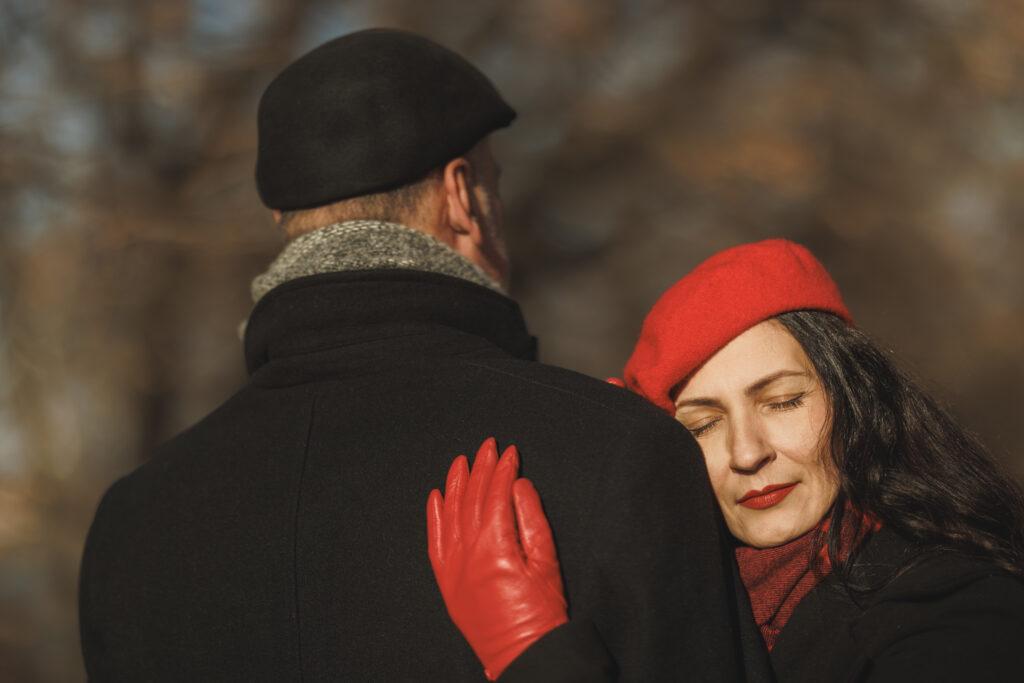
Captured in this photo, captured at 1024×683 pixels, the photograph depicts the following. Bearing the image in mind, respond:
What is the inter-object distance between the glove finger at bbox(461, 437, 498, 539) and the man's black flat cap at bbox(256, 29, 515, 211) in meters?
0.60

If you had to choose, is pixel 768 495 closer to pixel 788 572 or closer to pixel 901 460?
pixel 788 572

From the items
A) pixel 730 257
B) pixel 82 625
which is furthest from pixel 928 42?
pixel 82 625

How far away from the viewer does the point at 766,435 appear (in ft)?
6.13

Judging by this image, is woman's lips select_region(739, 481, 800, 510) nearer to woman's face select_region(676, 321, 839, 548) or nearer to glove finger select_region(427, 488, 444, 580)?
woman's face select_region(676, 321, 839, 548)

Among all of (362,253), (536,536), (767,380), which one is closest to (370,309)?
(362,253)

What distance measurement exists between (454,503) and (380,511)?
13 centimetres

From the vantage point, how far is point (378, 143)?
1.82m

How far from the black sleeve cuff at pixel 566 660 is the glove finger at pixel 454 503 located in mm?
Answer: 192

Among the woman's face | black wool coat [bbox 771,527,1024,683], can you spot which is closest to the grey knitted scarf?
the woman's face

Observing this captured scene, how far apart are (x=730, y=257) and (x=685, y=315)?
17 centimetres

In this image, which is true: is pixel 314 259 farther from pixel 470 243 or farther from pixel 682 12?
pixel 682 12

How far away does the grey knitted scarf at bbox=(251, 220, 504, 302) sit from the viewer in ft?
5.56

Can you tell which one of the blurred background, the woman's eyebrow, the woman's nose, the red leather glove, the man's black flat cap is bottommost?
the red leather glove

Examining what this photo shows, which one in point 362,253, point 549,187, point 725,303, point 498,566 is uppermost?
point 549,187
